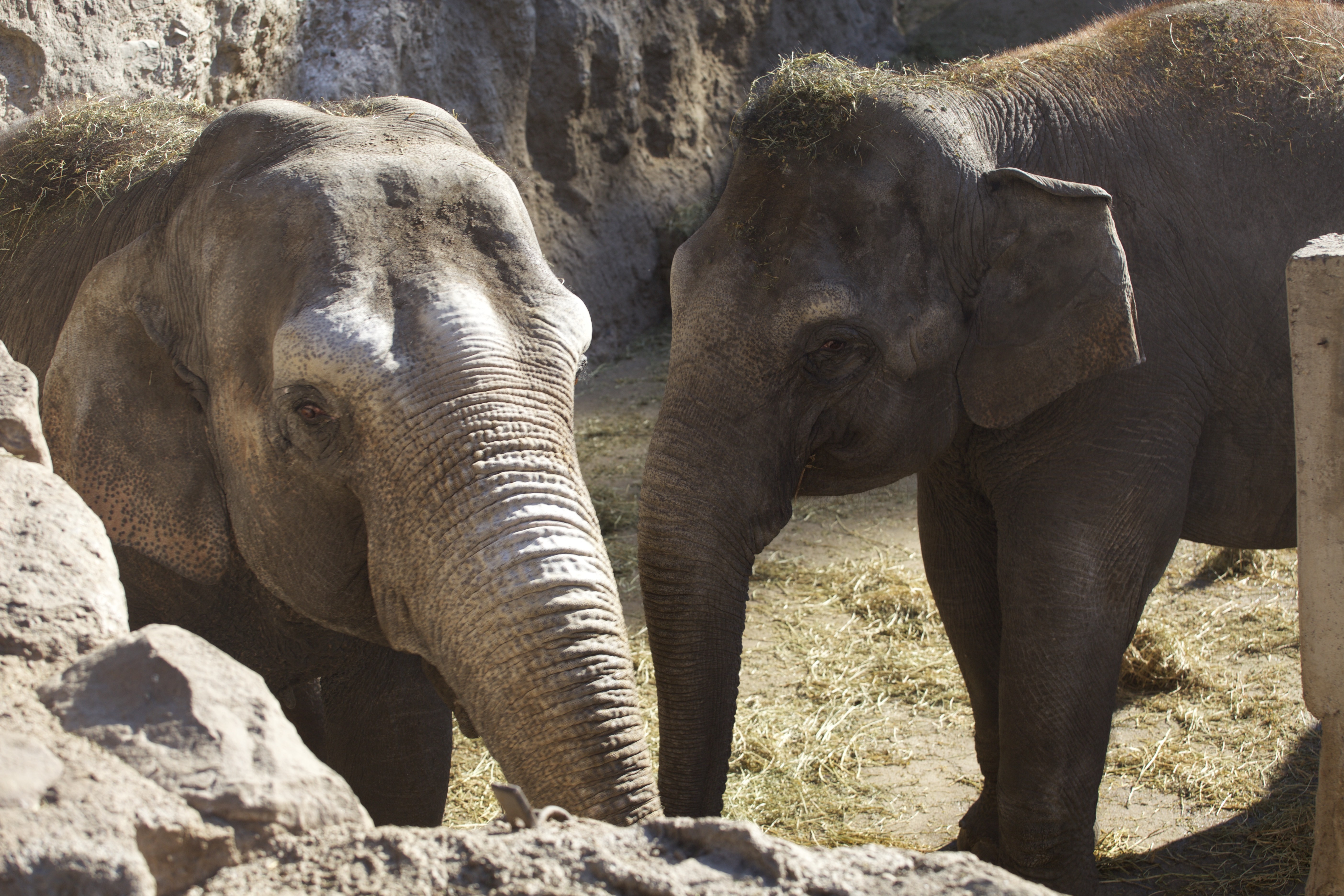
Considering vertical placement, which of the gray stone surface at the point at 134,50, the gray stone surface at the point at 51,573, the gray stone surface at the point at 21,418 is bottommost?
the gray stone surface at the point at 51,573

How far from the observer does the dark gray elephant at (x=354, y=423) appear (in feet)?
7.01

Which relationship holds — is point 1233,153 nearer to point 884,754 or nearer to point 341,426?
point 884,754

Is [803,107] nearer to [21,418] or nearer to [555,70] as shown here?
[21,418]

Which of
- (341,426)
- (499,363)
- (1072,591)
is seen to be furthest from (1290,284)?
(341,426)

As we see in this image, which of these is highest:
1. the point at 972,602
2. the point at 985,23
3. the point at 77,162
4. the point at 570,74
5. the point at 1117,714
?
the point at 985,23

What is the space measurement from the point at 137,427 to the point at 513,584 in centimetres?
98

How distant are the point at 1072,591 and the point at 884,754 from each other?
1395 mm

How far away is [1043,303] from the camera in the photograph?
3326 millimetres

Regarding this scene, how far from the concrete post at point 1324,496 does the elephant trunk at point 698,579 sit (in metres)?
1.22

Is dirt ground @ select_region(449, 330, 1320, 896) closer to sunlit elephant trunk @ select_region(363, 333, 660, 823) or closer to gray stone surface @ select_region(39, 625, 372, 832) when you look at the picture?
sunlit elephant trunk @ select_region(363, 333, 660, 823)

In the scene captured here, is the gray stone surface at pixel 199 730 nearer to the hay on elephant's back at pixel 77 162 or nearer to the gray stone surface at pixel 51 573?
the gray stone surface at pixel 51 573

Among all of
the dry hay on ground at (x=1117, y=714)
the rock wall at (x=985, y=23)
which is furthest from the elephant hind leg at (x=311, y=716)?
the rock wall at (x=985, y=23)

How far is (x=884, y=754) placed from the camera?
4.52m

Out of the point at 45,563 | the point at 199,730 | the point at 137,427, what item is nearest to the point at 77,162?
the point at 137,427
